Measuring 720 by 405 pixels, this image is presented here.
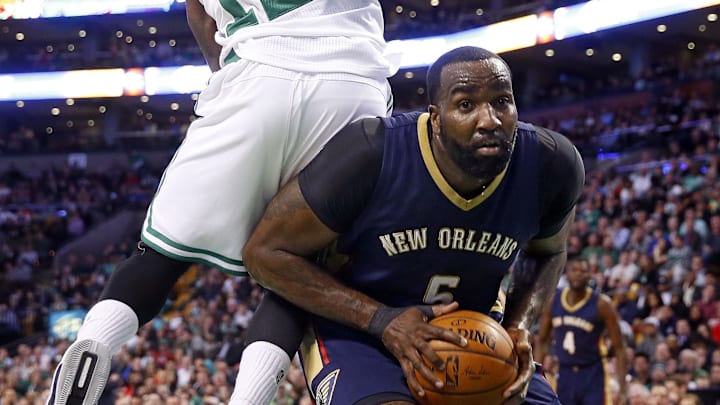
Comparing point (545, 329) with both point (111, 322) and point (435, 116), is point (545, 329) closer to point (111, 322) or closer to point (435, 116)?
point (435, 116)

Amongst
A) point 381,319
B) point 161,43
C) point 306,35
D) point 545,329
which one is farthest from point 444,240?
point 161,43

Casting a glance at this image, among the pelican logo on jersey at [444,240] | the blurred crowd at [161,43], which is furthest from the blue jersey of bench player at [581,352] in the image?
the blurred crowd at [161,43]

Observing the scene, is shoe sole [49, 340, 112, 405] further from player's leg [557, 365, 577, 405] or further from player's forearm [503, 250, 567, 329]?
player's leg [557, 365, 577, 405]

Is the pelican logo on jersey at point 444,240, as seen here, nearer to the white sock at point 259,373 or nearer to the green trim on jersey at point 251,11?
the white sock at point 259,373

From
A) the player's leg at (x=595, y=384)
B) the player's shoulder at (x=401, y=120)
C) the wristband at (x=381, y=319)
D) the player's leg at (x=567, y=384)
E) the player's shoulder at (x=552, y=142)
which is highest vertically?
the player's shoulder at (x=552, y=142)

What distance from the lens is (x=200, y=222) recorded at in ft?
9.78

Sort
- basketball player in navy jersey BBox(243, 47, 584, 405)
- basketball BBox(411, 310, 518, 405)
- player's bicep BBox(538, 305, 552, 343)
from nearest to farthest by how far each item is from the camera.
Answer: basketball BBox(411, 310, 518, 405) < basketball player in navy jersey BBox(243, 47, 584, 405) < player's bicep BBox(538, 305, 552, 343)

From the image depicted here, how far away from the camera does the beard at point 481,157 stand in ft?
8.86

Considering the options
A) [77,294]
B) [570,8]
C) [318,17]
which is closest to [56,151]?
[77,294]

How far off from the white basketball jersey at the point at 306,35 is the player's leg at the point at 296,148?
0.20 ft

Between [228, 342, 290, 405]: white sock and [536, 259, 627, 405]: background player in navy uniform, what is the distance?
507 centimetres

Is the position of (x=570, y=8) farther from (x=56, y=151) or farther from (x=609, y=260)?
(x=56, y=151)

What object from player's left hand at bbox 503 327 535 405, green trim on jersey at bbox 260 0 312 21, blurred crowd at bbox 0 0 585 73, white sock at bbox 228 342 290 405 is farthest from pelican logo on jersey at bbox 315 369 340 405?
blurred crowd at bbox 0 0 585 73

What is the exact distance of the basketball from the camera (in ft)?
8.63
